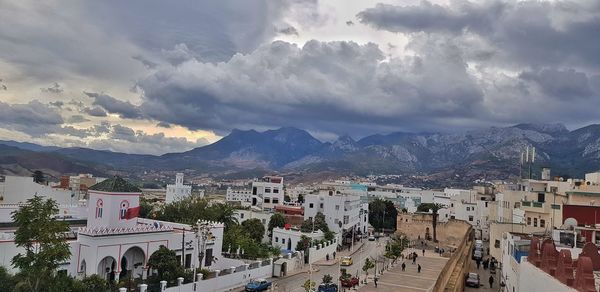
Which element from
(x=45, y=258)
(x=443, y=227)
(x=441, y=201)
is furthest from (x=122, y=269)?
(x=441, y=201)

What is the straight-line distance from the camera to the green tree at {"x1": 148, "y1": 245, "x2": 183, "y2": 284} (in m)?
32.0

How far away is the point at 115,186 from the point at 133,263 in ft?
17.6

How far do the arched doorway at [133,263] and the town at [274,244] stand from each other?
0.07 meters

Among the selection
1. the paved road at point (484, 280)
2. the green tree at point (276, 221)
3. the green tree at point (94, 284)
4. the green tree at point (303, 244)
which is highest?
the green tree at point (276, 221)

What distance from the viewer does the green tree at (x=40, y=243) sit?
25.2 m

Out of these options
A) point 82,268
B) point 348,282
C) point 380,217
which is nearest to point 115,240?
point 82,268

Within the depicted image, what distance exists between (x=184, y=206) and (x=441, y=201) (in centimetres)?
6797

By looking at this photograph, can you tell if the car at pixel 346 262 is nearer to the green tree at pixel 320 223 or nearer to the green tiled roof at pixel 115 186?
the green tree at pixel 320 223

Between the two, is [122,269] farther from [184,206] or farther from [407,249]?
[407,249]

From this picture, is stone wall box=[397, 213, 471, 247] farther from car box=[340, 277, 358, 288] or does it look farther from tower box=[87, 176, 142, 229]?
tower box=[87, 176, 142, 229]

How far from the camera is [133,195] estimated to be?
120 feet

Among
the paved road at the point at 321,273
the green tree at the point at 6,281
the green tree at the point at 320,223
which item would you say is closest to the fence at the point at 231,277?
the paved road at the point at 321,273

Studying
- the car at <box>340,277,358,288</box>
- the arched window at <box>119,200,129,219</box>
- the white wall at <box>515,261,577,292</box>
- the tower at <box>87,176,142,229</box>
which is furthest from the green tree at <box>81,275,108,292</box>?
the white wall at <box>515,261,577,292</box>

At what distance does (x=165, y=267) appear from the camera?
1265 inches
